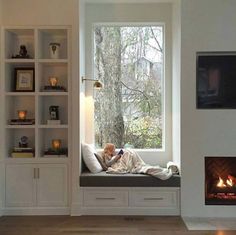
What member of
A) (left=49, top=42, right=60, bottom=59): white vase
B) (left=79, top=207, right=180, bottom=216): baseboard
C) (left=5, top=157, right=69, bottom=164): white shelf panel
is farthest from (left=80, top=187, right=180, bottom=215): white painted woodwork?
(left=49, top=42, right=60, bottom=59): white vase

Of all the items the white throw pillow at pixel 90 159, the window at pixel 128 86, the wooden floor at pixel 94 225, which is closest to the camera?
the wooden floor at pixel 94 225

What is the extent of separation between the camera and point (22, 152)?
461 cm

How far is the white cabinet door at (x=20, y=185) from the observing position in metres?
4.55

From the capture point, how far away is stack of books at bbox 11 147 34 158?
458 centimetres

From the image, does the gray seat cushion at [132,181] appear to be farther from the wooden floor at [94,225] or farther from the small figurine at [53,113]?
the small figurine at [53,113]

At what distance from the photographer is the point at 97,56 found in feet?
17.2

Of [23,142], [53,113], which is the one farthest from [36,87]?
[23,142]

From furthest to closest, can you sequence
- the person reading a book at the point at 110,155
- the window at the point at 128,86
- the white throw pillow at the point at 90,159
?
the window at the point at 128,86 → the person reading a book at the point at 110,155 → the white throw pillow at the point at 90,159

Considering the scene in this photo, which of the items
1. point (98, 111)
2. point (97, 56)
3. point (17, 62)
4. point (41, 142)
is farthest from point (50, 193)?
point (97, 56)

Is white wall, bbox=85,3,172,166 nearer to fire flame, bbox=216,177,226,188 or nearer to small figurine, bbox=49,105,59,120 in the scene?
small figurine, bbox=49,105,59,120

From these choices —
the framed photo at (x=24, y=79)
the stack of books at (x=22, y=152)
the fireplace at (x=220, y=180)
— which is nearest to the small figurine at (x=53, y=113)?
the framed photo at (x=24, y=79)

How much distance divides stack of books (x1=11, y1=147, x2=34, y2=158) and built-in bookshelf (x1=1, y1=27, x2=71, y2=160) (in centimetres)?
2
